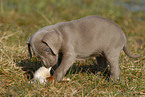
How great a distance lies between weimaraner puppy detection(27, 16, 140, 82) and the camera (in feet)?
10.7

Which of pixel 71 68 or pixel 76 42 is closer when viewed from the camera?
pixel 76 42

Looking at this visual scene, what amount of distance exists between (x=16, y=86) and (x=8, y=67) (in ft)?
2.14

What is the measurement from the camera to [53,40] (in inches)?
127

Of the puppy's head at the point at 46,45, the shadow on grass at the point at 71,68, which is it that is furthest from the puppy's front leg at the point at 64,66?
the shadow on grass at the point at 71,68

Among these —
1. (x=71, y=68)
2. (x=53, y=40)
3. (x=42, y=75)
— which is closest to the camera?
(x=53, y=40)

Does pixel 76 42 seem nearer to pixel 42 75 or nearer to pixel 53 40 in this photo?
pixel 53 40

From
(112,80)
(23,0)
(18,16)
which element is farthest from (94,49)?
(23,0)

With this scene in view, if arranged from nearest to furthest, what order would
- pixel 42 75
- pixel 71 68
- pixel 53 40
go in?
pixel 53 40, pixel 42 75, pixel 71 68

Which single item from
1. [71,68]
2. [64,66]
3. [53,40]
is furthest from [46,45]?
[71,68]

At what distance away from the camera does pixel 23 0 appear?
31.7 ft

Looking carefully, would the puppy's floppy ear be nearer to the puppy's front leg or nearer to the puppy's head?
the puppy's head

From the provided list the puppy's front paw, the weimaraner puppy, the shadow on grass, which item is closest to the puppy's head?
the weimaraner puppy

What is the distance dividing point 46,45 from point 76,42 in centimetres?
50

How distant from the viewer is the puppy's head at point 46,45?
3207 millimetres
